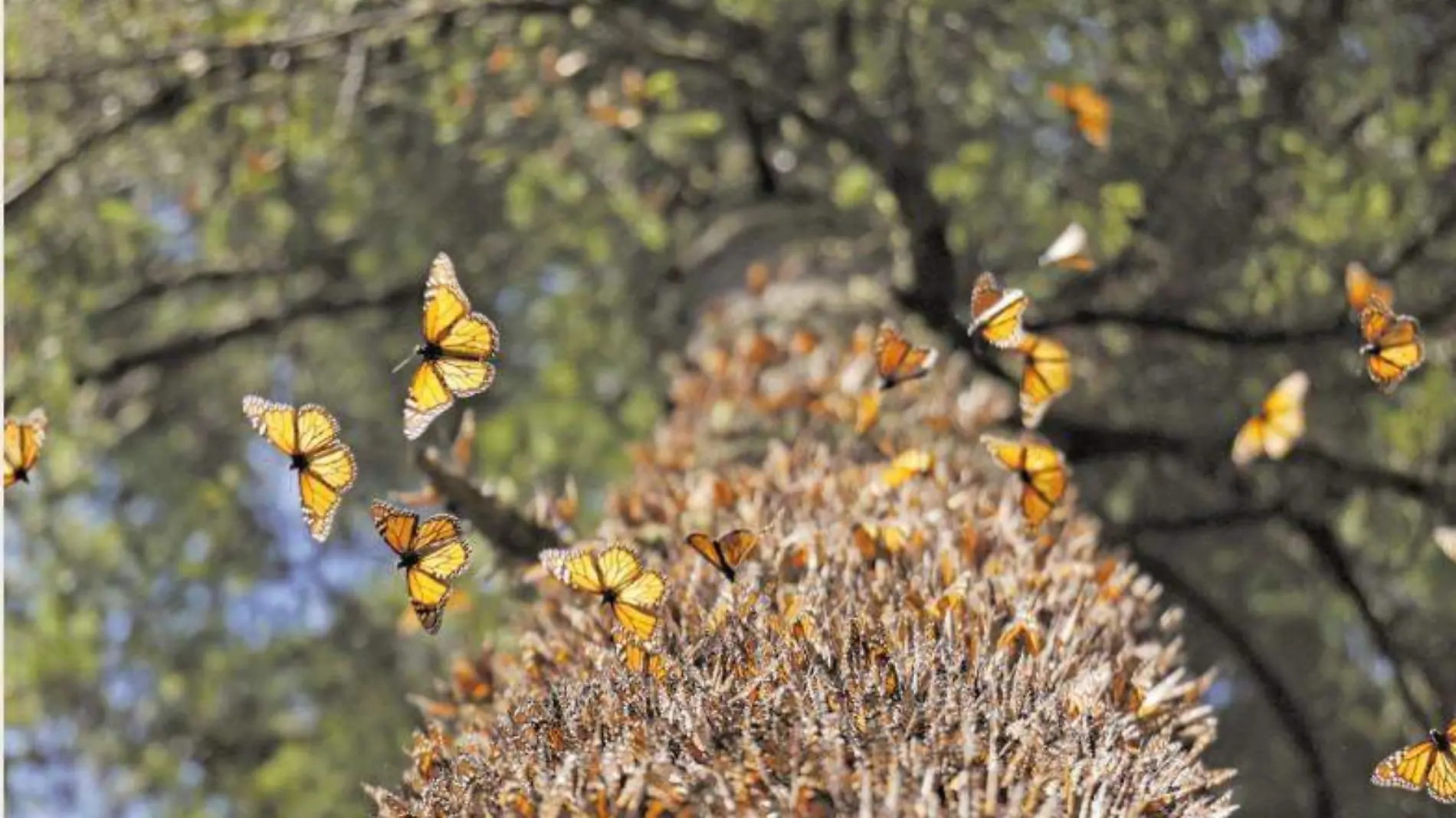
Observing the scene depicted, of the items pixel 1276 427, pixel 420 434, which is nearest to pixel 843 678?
pixel 420 434

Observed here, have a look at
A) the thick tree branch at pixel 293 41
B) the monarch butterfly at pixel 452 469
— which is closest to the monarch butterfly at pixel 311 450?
the monarch butterfly at pixel 452 469

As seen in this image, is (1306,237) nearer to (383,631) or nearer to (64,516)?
(383,631)

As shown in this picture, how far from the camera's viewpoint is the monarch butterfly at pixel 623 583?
186 centimetres

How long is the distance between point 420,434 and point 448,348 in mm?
161

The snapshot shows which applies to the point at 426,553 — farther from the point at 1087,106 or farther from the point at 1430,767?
the point at 1087,106

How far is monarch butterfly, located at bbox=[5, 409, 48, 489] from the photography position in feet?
7.49

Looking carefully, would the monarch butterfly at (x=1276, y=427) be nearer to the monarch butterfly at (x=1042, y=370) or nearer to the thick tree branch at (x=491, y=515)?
the monarch butterfly at (x=1042, y=370)

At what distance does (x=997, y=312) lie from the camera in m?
2.42

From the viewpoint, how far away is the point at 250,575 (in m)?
5.06

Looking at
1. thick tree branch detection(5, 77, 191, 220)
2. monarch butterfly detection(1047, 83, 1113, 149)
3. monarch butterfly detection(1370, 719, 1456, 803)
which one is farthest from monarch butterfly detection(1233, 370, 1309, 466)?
thick tree branch detection(5, 77, 191, 220)

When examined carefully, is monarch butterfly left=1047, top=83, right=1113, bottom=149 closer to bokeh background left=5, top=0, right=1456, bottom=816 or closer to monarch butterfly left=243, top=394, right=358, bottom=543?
bokeh background left=5, top=0, right=1456, bottom=816

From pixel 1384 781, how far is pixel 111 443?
13.9 feet

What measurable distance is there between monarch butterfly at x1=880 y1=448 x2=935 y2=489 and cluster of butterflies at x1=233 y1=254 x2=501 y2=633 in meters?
0.74

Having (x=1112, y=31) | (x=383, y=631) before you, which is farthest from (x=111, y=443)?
(x=1112, y=31)
